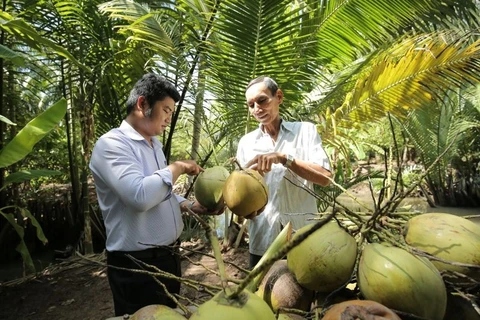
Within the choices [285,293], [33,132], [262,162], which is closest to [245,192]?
[262,162]

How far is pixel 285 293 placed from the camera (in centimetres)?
81

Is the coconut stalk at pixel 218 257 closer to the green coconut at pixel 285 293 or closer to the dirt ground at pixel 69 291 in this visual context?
the green coconut at pixel 285 293

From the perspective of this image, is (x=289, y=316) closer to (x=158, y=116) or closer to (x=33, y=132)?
(x=158, y=116)

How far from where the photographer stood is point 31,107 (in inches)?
275

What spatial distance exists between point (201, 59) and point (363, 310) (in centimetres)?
310

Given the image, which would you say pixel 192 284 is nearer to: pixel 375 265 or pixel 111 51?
pixel 375 265

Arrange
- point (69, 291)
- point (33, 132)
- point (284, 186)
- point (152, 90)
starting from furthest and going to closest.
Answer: point (69, 291) → point (33, 132) → point (284, 186) → point (152, 90)

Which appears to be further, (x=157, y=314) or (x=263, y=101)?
(x=263, y=101)

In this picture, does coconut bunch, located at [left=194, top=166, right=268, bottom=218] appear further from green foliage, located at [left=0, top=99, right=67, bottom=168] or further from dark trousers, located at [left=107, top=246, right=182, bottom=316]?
green foliage, located at [left=0, top=99, right=67, bottom=168]

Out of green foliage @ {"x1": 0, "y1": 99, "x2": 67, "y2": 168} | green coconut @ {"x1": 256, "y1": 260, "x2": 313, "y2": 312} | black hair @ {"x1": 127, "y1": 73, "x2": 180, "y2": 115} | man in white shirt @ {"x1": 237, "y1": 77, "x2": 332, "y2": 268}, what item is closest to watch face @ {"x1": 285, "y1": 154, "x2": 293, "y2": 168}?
man in white shirt @ {"x1": 237, "y1": 77, "x2": 332, "y2": 268}

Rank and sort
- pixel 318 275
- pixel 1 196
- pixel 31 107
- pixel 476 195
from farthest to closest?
1. pixel 476 195
2. pixel 31 107
3. pixel 1 196
4. pixel 318 275

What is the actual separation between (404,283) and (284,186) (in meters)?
1.36

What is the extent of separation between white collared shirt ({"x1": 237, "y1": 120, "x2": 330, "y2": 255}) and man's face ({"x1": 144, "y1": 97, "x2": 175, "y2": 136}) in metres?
0.55

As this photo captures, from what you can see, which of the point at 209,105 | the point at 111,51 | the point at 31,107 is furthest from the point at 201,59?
the point at 31,107
